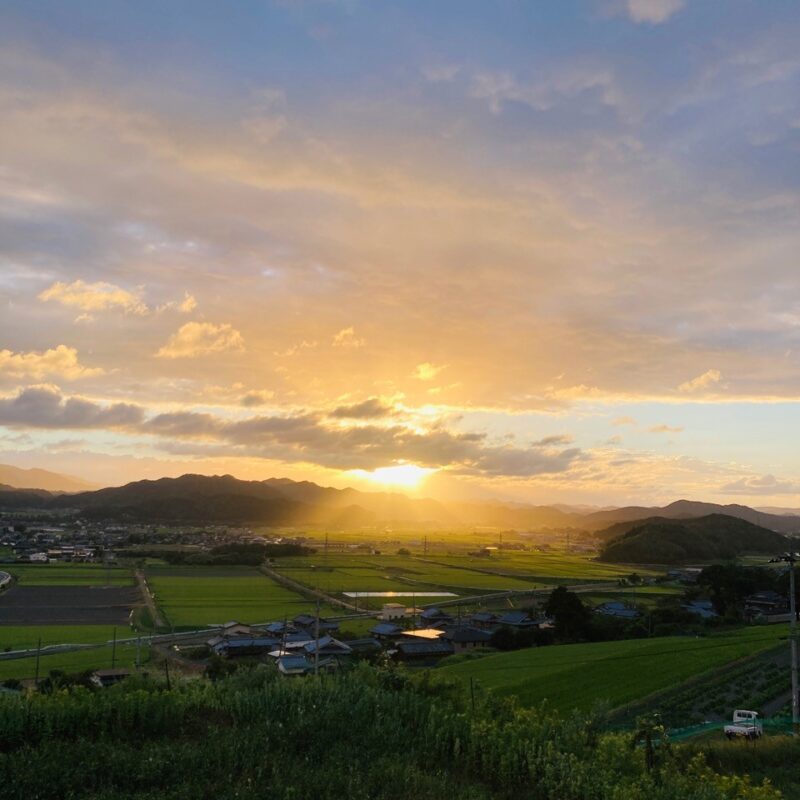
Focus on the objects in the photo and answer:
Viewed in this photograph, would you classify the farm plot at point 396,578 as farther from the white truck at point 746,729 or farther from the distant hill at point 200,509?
the distant hill at point 200,509

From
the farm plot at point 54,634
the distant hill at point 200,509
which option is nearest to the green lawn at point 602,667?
the farm plot at point 54,634

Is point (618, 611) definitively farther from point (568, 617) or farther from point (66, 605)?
point (66, 605)

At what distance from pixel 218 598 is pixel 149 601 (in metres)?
4.71

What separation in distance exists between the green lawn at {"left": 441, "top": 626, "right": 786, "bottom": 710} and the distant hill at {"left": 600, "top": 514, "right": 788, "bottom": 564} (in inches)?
2476

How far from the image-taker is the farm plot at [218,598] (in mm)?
40406

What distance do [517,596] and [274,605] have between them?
1954 centimetres

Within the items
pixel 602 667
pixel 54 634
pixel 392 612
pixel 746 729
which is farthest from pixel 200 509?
pixel 746 729

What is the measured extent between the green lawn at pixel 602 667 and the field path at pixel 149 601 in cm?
1903

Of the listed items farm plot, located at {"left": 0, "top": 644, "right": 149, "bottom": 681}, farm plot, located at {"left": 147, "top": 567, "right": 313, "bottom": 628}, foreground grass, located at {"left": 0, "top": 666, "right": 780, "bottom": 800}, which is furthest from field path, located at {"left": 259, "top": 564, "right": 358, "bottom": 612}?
foreground grass, located at {"left": 0, "top": 666, "right": 780, "bottom": 800}

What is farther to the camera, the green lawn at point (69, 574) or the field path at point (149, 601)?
the green lawn at point (69, 574)

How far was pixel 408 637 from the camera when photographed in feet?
115

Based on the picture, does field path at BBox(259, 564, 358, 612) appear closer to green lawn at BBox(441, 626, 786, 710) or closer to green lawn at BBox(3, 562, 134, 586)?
green lawn at BBox(3, 562, 134, 586)

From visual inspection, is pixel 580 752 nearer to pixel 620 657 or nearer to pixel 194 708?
pixel 194 708

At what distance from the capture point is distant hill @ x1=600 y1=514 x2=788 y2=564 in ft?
306
